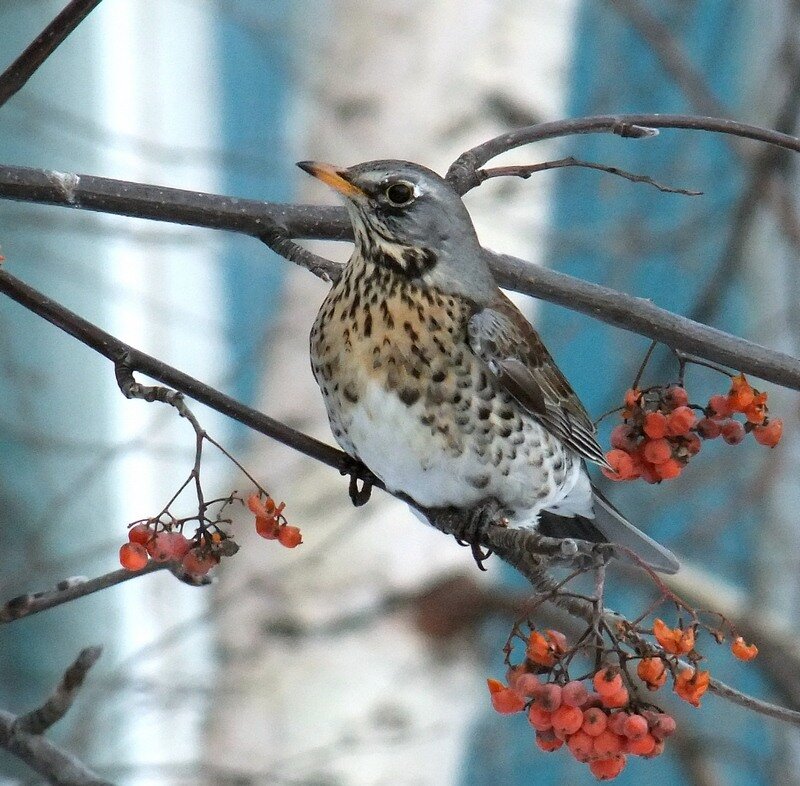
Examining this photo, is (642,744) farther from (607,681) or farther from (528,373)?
(528,373)

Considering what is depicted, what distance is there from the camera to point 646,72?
439 cm

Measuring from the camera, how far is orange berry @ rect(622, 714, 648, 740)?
0.90m

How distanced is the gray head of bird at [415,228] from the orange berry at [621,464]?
283 mm

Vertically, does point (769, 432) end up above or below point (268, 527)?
above

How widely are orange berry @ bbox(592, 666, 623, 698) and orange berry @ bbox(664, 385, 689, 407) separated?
32cm

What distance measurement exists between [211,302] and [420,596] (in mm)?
1876

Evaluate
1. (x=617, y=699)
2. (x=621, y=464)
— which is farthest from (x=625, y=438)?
(x=617, y=699)

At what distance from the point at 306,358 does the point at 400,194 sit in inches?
48.0

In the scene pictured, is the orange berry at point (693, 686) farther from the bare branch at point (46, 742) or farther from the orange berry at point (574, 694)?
the bare branch at point (46, 742)

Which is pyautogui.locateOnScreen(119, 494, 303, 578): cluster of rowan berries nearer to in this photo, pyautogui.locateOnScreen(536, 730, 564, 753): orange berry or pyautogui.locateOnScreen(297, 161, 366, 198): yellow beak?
pyautogui.locateOnScreen(536, 730, 564, 753): orange berry

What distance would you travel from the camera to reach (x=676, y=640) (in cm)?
89

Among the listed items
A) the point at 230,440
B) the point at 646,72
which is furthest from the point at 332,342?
the point at 646,72

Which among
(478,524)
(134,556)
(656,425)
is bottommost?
(478,524)

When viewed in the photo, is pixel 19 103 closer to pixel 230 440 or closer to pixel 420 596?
pixel 230 440
